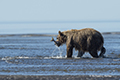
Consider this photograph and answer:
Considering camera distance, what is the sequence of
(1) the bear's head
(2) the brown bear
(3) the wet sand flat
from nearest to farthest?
1. (3) the wet sand flat
2. (2) the brown bear
3. (1) the bear's head

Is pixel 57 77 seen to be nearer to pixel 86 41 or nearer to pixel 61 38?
pixel 86 41

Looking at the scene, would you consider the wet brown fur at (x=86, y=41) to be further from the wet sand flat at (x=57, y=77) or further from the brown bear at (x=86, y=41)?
the wet sand flat at (x=57, y=77)

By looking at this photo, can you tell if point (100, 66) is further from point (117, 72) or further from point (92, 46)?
point (92, 46)

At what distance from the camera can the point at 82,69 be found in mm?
14945

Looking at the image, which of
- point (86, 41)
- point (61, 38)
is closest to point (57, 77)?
point (86, 41)

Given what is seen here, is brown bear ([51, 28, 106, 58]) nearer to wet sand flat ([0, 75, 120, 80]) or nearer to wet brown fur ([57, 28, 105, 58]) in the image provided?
wet brown fur ([57, 28, 105, 58])

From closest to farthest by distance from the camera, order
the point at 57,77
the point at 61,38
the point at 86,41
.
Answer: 1. the point at 57,77
2. the point at 86,41
3. the point at 61,38

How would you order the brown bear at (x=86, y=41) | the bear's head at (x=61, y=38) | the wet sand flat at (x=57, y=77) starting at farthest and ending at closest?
the bear's head at (x=61, y=38)
the brown bear at (x=86, y=41)
the wet sand flat at (x=57, y=77)

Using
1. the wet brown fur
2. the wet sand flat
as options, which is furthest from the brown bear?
the wet sand flat

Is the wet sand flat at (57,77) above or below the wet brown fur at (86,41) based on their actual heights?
below

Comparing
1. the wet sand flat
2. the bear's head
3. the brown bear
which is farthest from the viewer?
the bear's head

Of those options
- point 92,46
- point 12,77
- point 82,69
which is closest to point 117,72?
point 82,69

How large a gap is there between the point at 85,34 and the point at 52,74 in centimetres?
658

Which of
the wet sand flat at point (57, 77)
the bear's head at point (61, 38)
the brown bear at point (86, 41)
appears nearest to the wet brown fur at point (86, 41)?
the brown bear at point (86, 41)
